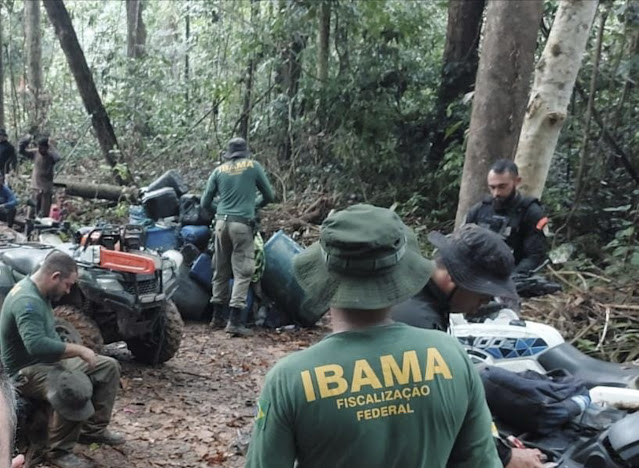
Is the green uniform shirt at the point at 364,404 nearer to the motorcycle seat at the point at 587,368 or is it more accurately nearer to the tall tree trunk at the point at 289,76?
the motorcycle seat at the point at 587,368

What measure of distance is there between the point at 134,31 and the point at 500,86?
53.1 ft

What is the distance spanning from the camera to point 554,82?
21.1 ft

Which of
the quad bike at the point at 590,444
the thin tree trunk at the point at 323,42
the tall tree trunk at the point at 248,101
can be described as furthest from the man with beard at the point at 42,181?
the quad bike at the point at 590,444

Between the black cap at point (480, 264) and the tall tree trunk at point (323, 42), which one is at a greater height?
the tall tree trunk at point (323, 42)

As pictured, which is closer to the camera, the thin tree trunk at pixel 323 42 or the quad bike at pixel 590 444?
the quad bike at pixel 590 444

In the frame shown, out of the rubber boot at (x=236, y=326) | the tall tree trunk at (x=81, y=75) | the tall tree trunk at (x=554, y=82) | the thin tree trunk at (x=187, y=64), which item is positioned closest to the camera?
the tall tree trunk at (x=554, y=82)

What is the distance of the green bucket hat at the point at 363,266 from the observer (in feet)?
5.94

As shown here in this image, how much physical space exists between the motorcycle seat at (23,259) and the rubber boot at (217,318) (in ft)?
7.94

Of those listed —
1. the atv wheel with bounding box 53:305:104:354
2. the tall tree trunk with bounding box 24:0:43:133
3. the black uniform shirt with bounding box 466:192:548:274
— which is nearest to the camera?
the black uniform shirt with bounding box 466:192:548:274

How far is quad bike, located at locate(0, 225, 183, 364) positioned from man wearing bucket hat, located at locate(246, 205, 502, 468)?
3772 mm

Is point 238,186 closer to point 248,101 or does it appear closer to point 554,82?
point 554,82

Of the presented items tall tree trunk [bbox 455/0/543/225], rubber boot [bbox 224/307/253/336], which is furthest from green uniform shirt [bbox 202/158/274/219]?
tall tree trunk [bbox 455/0/543/225]

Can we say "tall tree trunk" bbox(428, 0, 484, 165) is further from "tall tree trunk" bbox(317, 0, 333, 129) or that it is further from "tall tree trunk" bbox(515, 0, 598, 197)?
"tall tree trunk" bbox(515, 0, 598, 197)

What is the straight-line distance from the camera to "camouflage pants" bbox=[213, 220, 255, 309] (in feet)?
25.2
